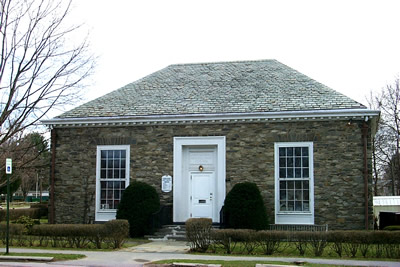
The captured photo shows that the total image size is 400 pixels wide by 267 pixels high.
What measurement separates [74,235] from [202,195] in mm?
5899

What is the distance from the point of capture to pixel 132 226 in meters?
18.0

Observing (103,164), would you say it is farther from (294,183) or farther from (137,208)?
(294,183)

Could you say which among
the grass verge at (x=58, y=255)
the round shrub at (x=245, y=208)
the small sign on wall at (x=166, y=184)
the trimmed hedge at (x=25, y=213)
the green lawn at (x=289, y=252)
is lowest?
the trimmed hedge at (x=25, y=213)

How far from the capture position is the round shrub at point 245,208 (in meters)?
17.0

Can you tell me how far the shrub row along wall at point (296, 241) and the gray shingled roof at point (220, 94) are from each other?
604cm

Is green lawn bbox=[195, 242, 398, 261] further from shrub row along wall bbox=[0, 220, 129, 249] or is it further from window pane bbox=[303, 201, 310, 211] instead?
window pane bbox=[303, 201, 310, 211]

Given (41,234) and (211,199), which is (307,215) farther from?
(41,234)

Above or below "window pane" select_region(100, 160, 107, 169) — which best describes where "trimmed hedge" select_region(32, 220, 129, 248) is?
below

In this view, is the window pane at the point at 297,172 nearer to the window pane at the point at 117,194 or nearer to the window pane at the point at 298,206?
the window pane at the point at 298,206

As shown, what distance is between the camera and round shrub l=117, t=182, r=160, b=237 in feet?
59.3

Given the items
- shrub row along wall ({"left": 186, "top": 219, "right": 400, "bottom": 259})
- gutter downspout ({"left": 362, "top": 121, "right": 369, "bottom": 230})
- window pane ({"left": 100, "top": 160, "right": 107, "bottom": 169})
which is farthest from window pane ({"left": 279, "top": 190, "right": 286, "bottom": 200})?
window pane ({"left": 100, "top": 160, "right": 107, "bottom": 169})

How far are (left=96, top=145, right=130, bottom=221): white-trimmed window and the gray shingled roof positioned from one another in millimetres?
1532

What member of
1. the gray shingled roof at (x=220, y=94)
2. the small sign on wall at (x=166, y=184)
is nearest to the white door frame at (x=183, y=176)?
the small sign on wall at (x=166, y=184)

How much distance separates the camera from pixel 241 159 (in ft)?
62.3
